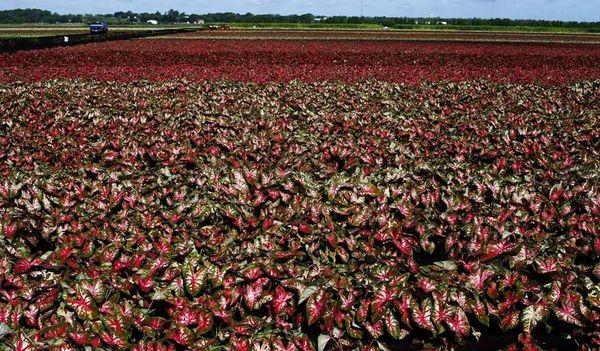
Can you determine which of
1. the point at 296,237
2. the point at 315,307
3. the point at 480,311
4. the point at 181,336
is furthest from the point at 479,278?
the point at 181,336

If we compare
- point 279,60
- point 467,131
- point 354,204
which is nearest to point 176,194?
point 354,204

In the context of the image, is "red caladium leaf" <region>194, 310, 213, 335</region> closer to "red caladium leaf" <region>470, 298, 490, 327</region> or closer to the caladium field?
the caladium field

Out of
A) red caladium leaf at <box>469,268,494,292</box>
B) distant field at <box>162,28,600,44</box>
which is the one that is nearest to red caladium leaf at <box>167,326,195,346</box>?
red caladium leaf at <box>469,268,494,292</box>

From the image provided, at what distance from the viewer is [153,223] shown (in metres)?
3.68

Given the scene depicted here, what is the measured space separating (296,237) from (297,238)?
32mm

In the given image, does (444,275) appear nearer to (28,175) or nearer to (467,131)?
(28,175)

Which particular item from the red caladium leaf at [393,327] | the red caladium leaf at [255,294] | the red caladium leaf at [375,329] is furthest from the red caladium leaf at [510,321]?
the red caladium leaf at [255,294]

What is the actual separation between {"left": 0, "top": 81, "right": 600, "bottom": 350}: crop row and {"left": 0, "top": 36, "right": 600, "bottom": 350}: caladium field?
0.05ft

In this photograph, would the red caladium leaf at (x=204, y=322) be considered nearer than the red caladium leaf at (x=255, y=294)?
Yes

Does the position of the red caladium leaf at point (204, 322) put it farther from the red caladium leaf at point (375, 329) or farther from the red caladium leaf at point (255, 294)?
the red caladium leaf at point (375, 329)

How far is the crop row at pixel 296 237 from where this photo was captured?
2.63 metres

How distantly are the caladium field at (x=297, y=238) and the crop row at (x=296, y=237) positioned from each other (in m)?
0.02

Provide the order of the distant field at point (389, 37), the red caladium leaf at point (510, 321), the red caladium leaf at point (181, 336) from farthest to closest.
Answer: the distant field at point (389, 37)
the red caladium leaf at point (510, 321)
the red caladium leaf at point (181, 336)

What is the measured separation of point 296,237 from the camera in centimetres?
363
